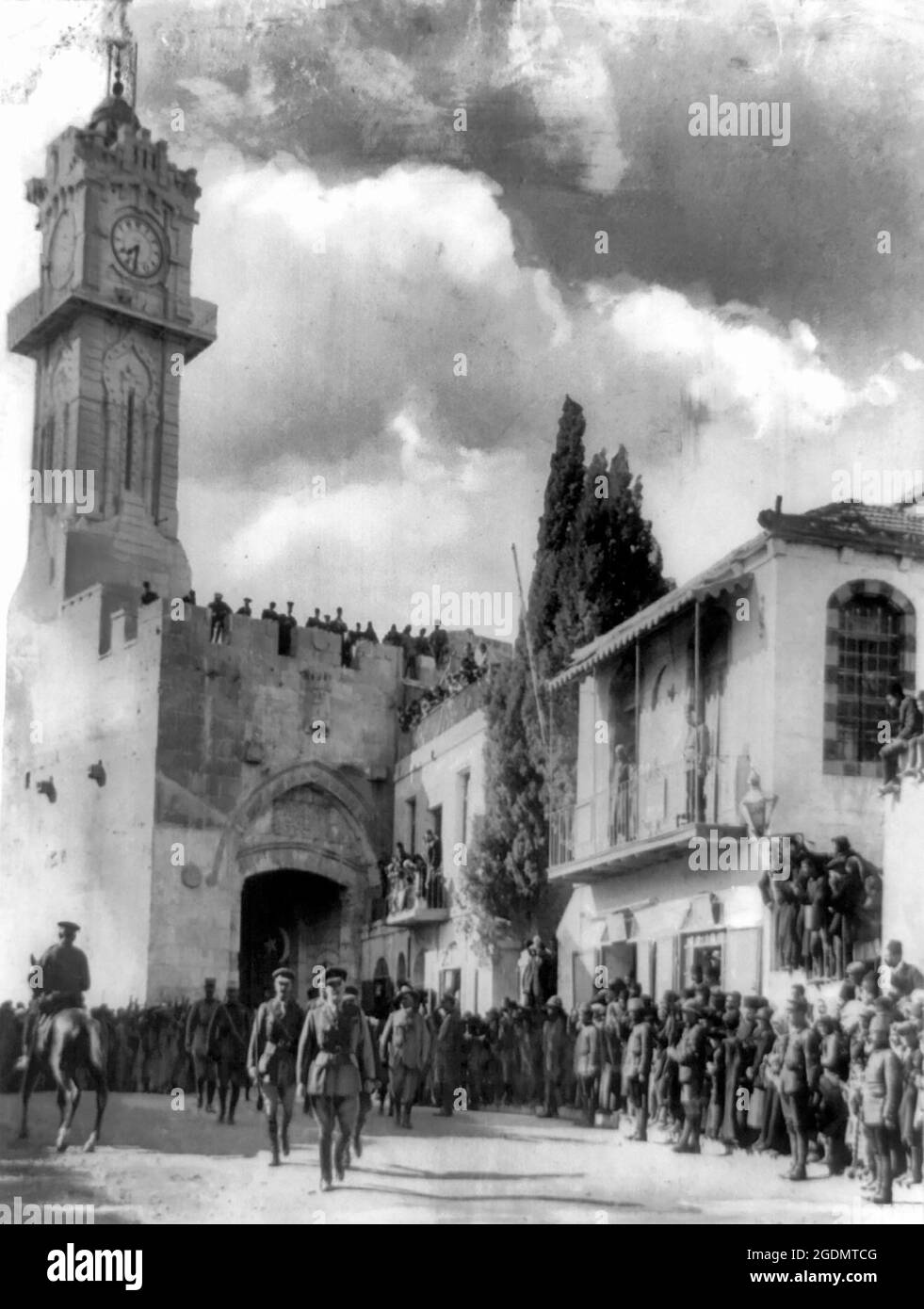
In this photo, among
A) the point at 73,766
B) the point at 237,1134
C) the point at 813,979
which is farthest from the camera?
the point at 73,766

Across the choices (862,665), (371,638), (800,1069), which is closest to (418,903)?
(371,638)

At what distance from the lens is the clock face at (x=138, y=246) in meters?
14.5

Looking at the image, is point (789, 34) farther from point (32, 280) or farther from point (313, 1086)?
point (313, 1086)

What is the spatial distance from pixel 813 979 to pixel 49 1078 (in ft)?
18.0

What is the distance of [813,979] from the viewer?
12469 millimetres

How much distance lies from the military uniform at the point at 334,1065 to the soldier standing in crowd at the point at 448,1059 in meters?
0.88

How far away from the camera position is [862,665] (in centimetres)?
1312

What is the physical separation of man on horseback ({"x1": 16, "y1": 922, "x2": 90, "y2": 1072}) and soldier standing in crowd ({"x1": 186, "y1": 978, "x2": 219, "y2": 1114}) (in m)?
0.84

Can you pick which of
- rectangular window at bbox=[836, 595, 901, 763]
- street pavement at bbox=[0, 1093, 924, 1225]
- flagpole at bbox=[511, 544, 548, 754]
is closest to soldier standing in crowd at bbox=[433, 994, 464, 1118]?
street pavement at bbox=[0, 1093, 924, 1225]

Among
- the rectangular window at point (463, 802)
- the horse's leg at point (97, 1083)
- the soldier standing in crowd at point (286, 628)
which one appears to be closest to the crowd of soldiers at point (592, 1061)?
the horse's leg at point (97, 1083)

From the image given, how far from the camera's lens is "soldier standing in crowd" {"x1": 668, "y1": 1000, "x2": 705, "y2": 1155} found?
12812 mm

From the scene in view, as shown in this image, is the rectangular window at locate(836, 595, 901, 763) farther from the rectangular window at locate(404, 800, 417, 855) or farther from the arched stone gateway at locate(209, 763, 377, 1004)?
the arched stone gateway at locate(209, 763, 377, 1004)

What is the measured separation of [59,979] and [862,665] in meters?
6.27
